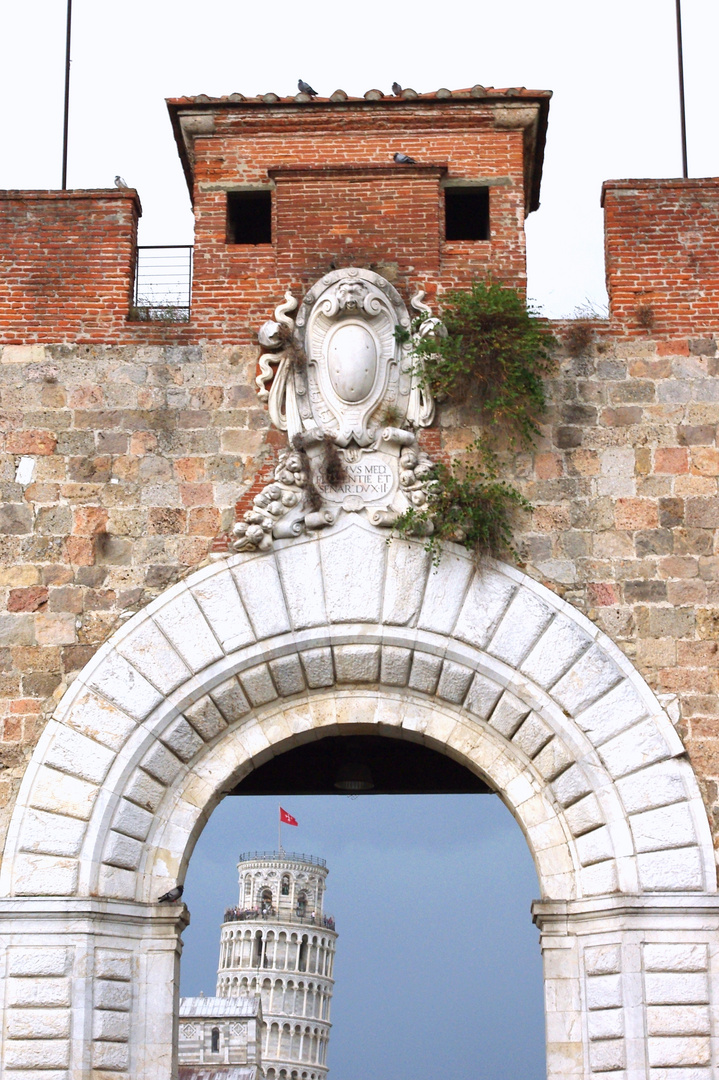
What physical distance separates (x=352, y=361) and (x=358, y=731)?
249cm

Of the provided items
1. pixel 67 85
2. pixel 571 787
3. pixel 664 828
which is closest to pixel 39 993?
pixel 571 787

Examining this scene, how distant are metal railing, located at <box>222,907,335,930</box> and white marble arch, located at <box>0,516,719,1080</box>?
48.0 m

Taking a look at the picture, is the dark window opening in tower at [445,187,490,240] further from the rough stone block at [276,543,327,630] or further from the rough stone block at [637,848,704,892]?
the rough stone block at [637,848,704,892]

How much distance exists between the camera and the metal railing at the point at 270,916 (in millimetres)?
56969

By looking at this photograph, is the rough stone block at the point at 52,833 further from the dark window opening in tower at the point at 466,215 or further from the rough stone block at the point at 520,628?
the dark window opening in tower at the point at 466,215

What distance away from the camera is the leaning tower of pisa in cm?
5647

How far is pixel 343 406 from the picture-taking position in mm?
10891

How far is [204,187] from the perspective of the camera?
37.8 ft

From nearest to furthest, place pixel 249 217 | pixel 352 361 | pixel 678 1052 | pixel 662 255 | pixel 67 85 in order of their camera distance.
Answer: pixel 678 1052 < pixel 352 361 < pixel 662 255 < pixel 249 217 < pixel 67 85

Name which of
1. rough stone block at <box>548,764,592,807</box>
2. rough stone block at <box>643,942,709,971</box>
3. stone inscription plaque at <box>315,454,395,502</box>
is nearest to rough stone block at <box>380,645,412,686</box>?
stone inscription plaque at <box>315,454,395,502</box>

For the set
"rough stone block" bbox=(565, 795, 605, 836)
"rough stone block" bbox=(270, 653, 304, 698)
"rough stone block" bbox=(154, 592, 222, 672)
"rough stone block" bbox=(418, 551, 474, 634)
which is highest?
"rough stone block" bbox=(418, 551, 474, 634)

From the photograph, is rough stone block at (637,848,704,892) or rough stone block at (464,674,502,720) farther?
rough stone block at (464,674,502,720)

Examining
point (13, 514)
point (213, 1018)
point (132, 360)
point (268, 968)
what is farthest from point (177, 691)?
point (268, 968)

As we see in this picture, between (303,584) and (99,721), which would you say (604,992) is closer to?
(303,584)
